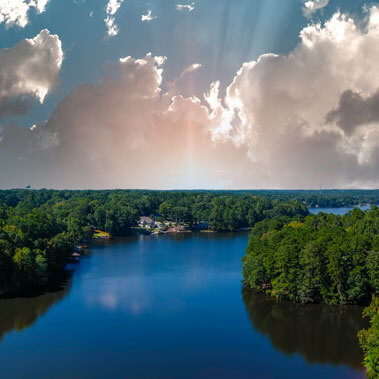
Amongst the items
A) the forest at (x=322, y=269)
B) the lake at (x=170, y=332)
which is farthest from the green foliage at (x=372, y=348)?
the forest at (x=322, y=269)

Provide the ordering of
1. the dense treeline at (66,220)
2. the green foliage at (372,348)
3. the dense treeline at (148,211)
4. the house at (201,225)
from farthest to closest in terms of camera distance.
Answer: the house at (201,225)
the dense treeline at (148,211)
the dense treeline at (66,220)
the green foliage at (372,348)

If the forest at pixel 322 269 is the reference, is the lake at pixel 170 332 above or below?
below

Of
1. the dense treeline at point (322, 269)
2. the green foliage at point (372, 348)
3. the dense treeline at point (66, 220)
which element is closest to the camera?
the green foliage at point (372, 348)

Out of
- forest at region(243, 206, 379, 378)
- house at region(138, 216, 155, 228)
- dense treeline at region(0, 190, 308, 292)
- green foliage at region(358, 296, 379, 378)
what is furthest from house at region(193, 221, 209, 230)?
green foliage at region(358, 296, 379, 378)

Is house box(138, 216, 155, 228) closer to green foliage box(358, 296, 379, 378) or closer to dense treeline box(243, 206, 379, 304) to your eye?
dense treeline box(243, 206, 379, 304)

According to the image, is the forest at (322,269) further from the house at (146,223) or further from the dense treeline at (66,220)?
the house at (146,223)

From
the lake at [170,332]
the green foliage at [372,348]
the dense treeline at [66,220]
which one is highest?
the dense treeline at [66,220]

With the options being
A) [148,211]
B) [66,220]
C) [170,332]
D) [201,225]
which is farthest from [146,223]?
[170,332]

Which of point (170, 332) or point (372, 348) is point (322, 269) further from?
point (170, 332)

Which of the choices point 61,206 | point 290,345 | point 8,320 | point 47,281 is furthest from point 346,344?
point 61,206
